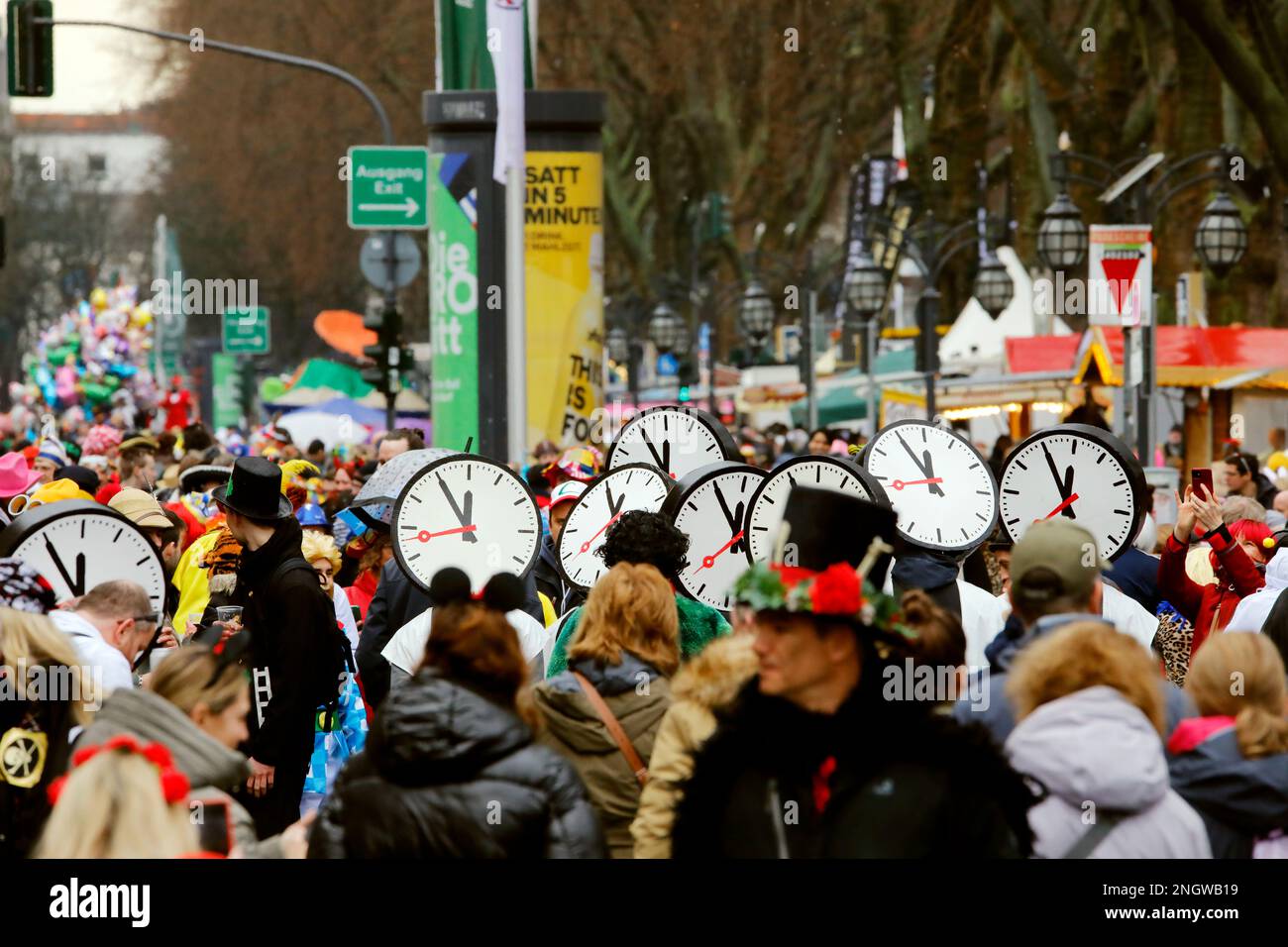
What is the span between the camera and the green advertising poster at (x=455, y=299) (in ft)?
62.8

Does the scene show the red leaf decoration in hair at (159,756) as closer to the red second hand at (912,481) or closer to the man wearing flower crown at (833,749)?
the man wearing flower crown at (833,749)

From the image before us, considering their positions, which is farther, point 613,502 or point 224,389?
point 224,389

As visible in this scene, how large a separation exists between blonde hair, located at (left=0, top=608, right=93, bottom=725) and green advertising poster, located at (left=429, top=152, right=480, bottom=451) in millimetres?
13134

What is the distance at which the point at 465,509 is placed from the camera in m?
9.25

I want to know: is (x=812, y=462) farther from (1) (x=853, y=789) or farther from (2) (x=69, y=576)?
(1) (x=853, y=789)

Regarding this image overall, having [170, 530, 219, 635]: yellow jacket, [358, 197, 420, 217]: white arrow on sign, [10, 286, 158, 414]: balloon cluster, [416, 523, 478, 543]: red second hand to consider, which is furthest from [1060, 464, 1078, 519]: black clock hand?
[10, 286, 158, 414]: balloon cluster

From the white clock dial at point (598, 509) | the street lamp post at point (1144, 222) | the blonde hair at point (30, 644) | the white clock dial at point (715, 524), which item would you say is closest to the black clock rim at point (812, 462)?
the white clock dial at point (715, 524)

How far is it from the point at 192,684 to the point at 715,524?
13.4 feet

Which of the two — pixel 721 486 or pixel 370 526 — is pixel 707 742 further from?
pixel 370 526

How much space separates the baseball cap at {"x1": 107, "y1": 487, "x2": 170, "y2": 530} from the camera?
33.7 ft

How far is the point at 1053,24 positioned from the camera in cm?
3356

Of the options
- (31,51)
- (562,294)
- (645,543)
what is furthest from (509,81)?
(645,543)

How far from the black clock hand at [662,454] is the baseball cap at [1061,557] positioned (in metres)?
4.72

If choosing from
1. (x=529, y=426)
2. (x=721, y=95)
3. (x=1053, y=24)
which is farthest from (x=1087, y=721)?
(x=721, y=95)
